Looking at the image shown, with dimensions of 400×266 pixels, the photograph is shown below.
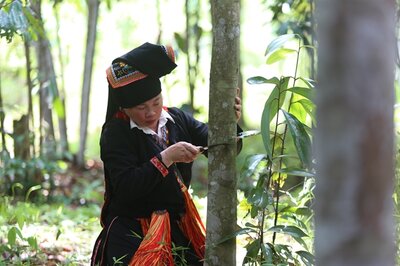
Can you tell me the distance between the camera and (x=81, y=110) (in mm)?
8398

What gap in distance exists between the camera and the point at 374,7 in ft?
4.47

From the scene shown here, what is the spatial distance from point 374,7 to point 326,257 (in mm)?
557

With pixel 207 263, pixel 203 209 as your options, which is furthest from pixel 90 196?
pixel 207 263

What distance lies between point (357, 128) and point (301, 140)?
4.45 feet

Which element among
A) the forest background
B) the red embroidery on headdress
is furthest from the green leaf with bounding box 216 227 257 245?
the red embroidery on headdress

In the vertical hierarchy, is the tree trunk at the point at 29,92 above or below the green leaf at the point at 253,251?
above

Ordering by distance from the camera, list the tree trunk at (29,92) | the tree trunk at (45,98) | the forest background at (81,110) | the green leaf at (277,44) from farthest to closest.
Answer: the tree trunk at (45,98), the tree trunk at (29,92), the forest background at (81,110), the green leaf at (277,44)

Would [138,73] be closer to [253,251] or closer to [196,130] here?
[196,130]

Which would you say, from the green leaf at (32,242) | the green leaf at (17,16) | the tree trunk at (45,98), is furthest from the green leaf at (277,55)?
the tree trunk at (45,98)

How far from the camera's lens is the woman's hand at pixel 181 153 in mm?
2971

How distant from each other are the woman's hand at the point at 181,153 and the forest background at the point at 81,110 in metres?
0.25

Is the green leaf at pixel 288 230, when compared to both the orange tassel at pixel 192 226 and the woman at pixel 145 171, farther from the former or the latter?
the orange tassel at pixel 192 226

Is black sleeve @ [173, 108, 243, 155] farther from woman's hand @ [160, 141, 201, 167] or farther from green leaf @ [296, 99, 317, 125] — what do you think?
green leaf @ [296, 99, 317, 125]

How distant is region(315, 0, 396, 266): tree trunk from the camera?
4.48 ft
